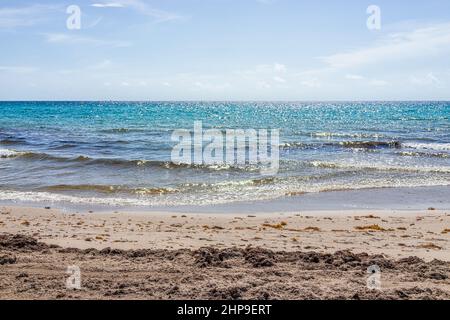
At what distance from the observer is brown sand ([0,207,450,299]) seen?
18.5 ft

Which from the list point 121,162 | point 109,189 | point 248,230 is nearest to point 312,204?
point 248,230

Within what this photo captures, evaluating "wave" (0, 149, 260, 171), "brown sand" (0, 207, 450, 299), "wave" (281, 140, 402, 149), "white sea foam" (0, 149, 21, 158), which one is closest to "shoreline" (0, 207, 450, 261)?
"brown sand" (0, 207, 450, 299)

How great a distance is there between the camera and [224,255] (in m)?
7.07

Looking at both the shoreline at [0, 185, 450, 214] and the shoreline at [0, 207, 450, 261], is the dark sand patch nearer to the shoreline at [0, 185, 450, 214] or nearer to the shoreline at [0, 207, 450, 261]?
the shoreline at [0, 207, 450, 261]

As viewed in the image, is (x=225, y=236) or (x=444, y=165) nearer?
(x=225, y=236)

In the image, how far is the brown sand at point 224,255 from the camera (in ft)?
18.5

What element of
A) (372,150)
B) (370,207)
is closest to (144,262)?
(370,207)

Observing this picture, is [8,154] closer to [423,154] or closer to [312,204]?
[312,204]

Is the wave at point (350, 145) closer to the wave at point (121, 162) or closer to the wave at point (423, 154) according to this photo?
the wave at point (423, 154)

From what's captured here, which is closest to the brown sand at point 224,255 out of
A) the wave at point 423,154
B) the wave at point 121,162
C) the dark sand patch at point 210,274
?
the dark sand patch at point 210,274
